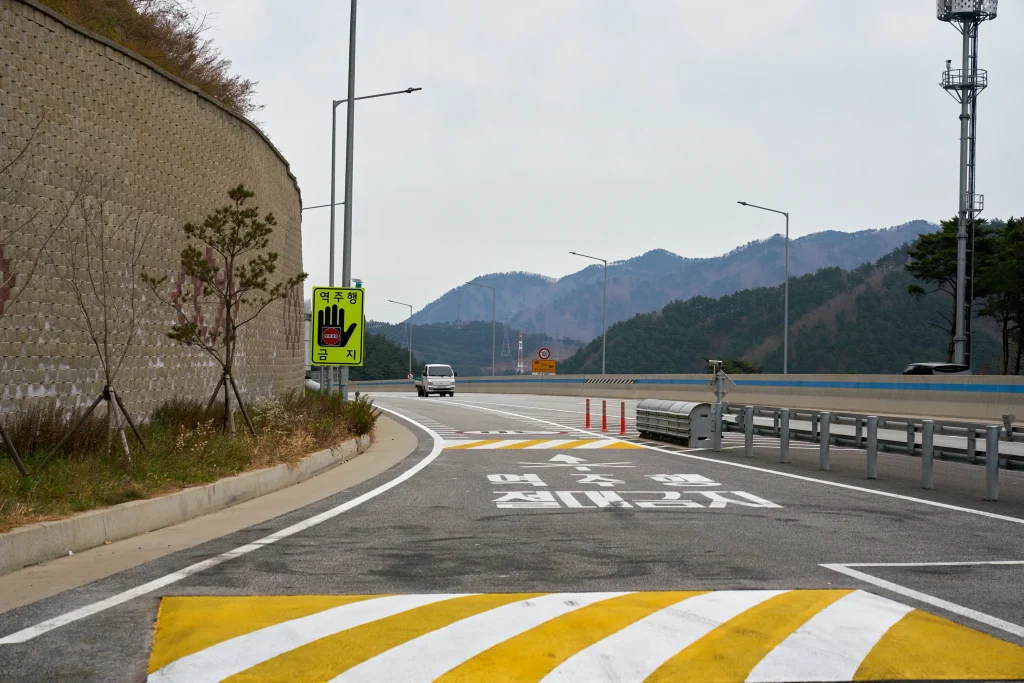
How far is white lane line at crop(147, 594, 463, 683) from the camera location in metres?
5.43

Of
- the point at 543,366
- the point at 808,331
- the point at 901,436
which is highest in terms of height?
the point at 808,331

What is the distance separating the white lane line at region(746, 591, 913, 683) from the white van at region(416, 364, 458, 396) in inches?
2134

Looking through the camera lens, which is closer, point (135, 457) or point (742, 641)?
point (742, 641)

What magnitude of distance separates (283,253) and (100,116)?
14215 millimetres

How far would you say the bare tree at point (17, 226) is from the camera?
12.7m

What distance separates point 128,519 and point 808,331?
164 metres

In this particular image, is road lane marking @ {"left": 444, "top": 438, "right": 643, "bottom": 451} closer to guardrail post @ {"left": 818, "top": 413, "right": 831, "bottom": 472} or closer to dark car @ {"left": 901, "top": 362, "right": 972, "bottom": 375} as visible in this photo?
guardrail post @ {"left": 818, "top": 413, "right": 831, "bottom": 472}

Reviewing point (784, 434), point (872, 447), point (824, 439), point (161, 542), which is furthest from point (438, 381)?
point (161, 542)

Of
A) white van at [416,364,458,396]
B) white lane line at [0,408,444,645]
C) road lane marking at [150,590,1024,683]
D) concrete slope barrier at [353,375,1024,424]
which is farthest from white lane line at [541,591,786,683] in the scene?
white van at [416,364,458,396]

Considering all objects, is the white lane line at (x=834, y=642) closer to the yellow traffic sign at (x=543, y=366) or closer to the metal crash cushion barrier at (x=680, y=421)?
the metal crash cushion barrier at (x=680, y=421)

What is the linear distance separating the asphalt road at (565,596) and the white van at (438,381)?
48.2m

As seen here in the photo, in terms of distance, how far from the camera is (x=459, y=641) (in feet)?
19.6

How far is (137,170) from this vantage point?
656 inches

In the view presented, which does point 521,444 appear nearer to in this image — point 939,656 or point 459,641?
point 459,641
